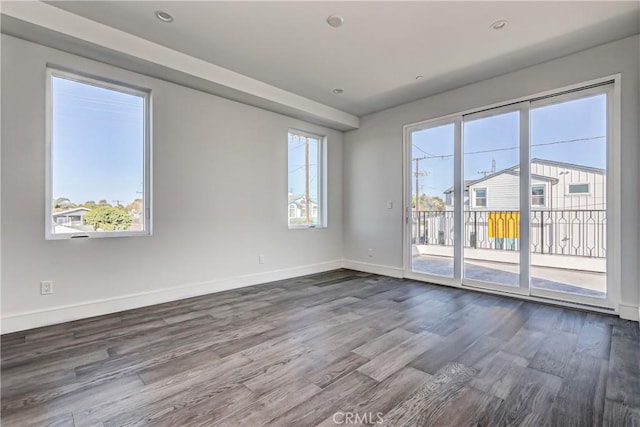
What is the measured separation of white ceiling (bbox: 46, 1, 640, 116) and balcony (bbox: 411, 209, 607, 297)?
186 centimetres

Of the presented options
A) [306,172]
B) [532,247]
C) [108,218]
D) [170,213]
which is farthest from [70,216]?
[532,247]

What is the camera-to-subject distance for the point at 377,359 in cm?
221

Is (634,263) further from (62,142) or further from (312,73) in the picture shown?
(62,142)

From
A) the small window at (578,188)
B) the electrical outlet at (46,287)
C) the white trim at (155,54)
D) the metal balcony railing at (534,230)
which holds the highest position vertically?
the white trim at (155,54)

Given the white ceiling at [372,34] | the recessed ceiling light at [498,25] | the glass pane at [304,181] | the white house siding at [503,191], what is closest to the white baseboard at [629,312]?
the white house siding at [503,191]

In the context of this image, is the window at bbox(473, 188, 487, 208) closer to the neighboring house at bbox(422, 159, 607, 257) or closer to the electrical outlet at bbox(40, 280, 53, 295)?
the neighboring house at bbox(422, 159, 607, 257)

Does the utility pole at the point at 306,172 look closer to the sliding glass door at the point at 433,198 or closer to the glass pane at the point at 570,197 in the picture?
the sliding glass door at the point at 433,198

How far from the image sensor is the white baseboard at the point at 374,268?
196 inches

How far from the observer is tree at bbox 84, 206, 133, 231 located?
321 cm

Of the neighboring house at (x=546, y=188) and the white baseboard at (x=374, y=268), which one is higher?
the neighboring house at (x=546, y=188)

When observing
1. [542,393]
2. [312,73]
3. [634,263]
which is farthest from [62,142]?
[634,263]

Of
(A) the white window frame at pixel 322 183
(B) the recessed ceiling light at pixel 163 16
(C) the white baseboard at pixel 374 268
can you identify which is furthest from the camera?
(A) the white window frame at pixel 322 183

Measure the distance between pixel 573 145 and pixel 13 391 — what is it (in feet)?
17.5

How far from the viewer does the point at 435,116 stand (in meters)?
4.52
